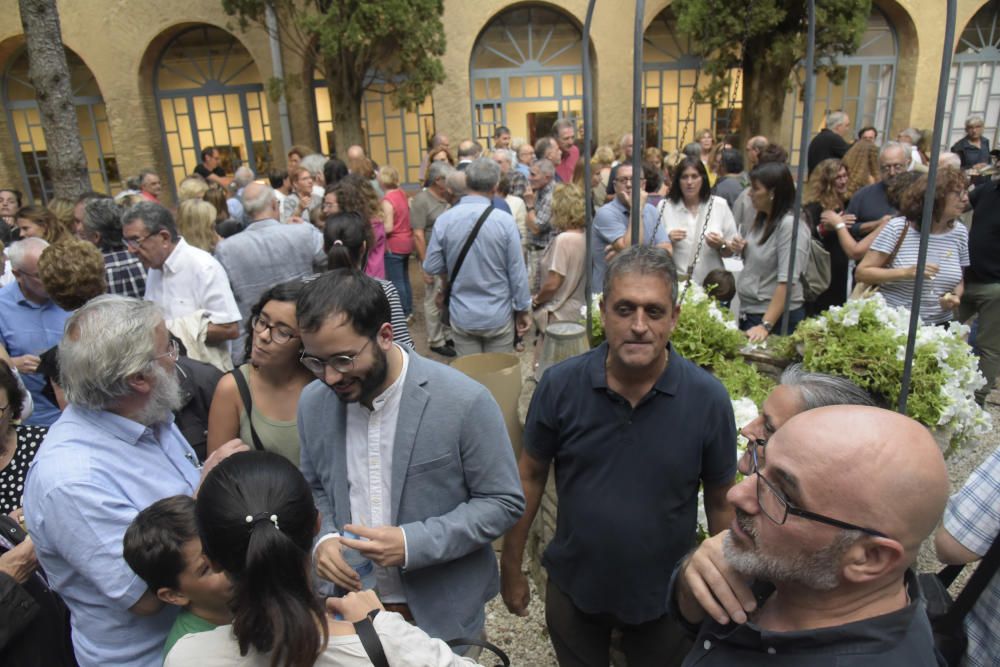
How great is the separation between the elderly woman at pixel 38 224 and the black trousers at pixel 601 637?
4.95 metres

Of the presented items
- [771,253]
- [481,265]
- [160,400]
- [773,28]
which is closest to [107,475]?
Result: [160,400]

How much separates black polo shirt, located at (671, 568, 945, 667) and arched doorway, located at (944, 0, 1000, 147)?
17.3m

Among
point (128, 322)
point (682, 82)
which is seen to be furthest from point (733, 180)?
point (682, 82)

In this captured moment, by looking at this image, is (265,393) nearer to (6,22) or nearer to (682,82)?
(682,82)

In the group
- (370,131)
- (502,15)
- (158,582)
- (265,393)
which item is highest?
(502,15)

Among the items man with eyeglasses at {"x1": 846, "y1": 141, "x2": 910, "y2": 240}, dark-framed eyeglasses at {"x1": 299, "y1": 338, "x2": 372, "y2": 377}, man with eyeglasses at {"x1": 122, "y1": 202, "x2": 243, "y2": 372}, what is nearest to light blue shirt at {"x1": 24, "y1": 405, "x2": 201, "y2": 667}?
dark-framed eyeglasses at {"x1": 299, "y1": 338, "x2": 372, "y2": 377}

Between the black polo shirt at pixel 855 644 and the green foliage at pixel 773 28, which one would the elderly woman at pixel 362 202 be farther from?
the green foliage at pixel 773 28

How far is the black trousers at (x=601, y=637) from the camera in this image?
88.7 inches

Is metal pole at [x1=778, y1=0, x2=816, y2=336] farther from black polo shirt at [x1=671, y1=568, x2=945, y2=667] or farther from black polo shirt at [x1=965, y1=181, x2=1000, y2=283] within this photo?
black polo shirt at [x1=671, y1=568, x2=945, y2=667]

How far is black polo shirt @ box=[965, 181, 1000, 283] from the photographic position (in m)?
4.67

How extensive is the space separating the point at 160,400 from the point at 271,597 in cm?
109

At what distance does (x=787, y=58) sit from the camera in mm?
11938

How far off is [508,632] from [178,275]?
115 inches

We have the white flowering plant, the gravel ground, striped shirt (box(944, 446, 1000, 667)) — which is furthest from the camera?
the gravel ground
